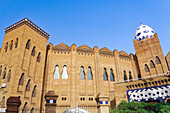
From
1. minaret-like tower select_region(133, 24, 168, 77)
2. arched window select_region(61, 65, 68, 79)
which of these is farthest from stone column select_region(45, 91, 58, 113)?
minaret-like tower select_region(133, 24, 168, 77)

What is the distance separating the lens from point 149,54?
77.4ft

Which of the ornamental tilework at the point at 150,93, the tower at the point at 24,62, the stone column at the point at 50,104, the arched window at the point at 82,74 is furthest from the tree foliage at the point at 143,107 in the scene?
the tower at the point at 24,62

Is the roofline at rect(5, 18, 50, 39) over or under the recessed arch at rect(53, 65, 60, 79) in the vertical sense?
over

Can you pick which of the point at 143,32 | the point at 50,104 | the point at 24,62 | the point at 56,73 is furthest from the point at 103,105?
the point at 143,32

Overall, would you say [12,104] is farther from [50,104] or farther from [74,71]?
[74,71]

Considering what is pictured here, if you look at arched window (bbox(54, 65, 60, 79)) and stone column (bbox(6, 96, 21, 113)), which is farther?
arched window (bbox(54, 65, 60, 79))

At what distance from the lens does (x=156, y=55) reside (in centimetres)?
2300

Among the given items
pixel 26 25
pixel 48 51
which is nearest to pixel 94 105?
pixel 48 51

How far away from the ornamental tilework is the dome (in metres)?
11.8

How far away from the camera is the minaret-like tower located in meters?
22.3

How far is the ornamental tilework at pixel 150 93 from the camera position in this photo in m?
15.8

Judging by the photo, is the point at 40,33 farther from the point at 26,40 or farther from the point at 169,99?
the point at 169,99

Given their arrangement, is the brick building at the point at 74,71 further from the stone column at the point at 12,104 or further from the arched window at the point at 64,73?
the stone column at the point at 12,104

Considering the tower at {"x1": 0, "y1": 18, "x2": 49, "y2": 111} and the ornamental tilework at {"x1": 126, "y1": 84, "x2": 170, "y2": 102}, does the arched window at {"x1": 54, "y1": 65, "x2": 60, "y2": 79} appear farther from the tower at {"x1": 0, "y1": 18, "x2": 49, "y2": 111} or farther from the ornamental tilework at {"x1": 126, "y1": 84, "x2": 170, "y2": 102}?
the ornamental tilework at {"x1": 126, "y1": 84, "x2": 170, "y2": 102}
